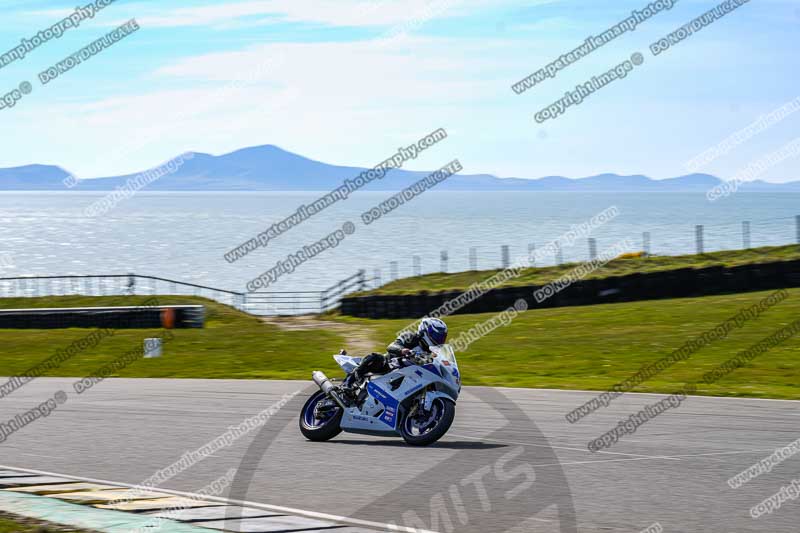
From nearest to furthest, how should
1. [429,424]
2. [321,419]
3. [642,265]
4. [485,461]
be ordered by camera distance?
[485,461], [429,424], [321,419], [642,265]

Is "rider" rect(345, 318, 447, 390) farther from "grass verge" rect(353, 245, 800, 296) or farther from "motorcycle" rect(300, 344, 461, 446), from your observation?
"grass verge" rect(353, 245, 800, 296)

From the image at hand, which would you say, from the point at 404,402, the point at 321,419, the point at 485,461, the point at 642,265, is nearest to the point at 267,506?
→ the point at 485,461

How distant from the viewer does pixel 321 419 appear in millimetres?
12055

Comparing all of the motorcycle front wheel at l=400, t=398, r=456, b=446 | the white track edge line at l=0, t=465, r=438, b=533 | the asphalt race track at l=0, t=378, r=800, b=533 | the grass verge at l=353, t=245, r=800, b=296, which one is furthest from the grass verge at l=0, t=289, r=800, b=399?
the white track edge line at l=0, t=465, r=438, b=533

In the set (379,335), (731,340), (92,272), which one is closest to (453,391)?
(731,340)

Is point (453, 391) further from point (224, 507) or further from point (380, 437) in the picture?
point (224, 507)

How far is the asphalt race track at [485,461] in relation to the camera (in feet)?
25.5

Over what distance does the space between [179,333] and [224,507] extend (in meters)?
24.1

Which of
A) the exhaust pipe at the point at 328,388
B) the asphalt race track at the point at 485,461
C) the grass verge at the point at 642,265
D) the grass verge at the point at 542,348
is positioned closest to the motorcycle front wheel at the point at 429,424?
the asphalt race track at the point at 485,461

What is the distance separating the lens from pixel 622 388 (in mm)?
18031

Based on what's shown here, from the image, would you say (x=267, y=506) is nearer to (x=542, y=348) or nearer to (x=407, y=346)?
(x=407, y=346)

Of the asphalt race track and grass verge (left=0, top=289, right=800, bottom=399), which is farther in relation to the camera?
grass verge (left=0, top=289, right=800, bottom=399)

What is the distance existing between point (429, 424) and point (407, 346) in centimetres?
90

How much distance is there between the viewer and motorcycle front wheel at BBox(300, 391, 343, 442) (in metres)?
11.9
